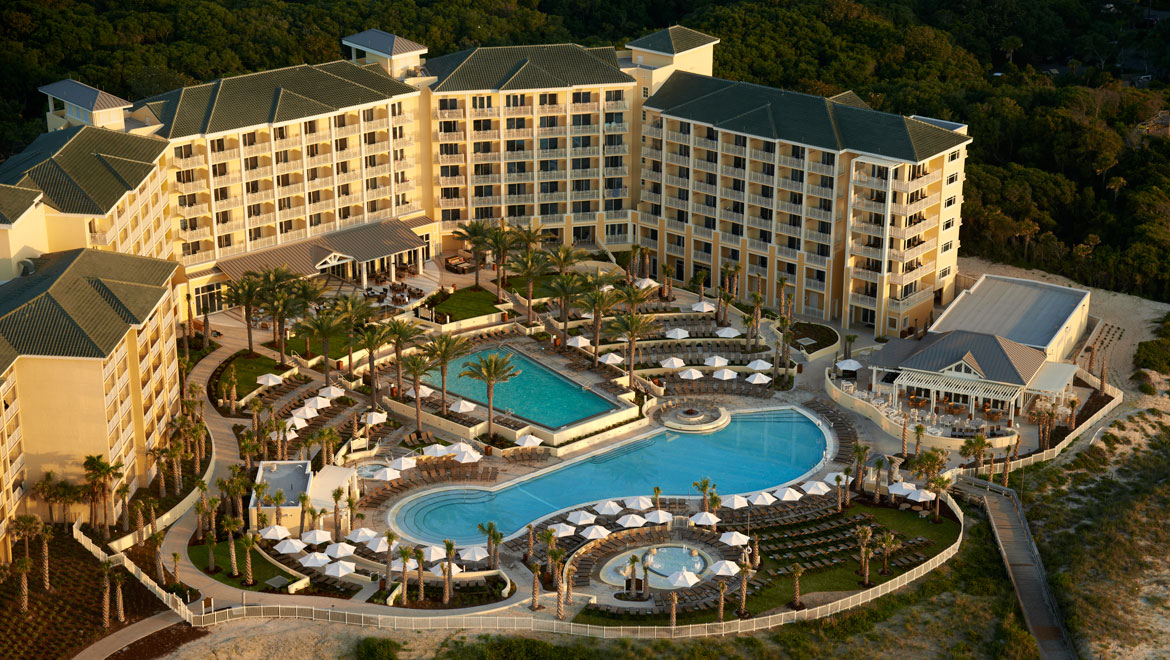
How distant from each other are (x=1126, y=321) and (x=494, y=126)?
51.7 meters

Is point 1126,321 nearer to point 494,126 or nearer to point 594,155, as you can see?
point 594,155

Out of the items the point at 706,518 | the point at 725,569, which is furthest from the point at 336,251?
the point at 725,569

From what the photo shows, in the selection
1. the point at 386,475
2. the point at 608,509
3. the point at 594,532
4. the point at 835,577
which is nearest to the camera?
the point at 835,577

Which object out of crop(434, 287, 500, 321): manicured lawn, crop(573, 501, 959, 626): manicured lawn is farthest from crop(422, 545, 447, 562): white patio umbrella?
crop(434, 287, 500, 321): manicured lawn

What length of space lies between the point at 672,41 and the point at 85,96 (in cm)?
4726

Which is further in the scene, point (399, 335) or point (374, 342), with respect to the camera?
point (399, 335)

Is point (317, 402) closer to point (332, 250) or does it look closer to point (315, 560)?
point (315, 560)

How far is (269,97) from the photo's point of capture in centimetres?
11412

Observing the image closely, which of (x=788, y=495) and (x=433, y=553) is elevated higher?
(x=433, y=553)

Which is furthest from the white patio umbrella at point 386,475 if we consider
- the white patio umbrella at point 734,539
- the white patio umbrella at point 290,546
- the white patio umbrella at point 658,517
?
the white patio umbrella at point 734,539

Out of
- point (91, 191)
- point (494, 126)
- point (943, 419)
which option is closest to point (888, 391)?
point (943, 419)

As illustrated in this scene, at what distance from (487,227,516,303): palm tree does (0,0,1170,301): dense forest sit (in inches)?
1551

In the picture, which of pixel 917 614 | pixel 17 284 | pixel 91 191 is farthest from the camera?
pixel 91 191

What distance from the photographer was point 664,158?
121938 mm
